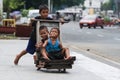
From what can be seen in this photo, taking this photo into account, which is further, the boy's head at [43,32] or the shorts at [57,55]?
the boy's head at [43,32]

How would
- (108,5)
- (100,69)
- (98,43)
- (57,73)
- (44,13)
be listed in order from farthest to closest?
(108,5) < (98,43) < (100,69) < (44,13) < (57,73)

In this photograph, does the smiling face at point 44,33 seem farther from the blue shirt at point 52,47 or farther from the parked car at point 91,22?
the parked car at point 91,22

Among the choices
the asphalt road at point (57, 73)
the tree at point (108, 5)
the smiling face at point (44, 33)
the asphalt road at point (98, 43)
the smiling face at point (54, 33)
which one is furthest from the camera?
the tree at point (108, 5)

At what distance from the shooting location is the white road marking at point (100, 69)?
1319 cm

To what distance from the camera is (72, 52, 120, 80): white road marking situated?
43.3 ft

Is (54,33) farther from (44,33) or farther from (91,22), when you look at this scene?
(91,22)

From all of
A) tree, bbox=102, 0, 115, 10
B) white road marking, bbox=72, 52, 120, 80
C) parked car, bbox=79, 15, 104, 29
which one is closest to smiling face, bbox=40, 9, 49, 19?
white road marking, bbox=72, 52, 120, 80

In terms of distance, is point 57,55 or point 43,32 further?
point 43,32

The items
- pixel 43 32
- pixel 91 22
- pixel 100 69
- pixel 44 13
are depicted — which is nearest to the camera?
pixel 43 32

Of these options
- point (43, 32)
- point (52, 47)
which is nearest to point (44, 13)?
point (43, 32)

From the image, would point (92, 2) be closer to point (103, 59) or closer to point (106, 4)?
point (106, 4)

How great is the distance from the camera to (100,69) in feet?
48.7

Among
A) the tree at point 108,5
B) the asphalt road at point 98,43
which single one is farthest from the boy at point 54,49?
the tree at point 108,5

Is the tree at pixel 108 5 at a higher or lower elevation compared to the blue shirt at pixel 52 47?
lower
